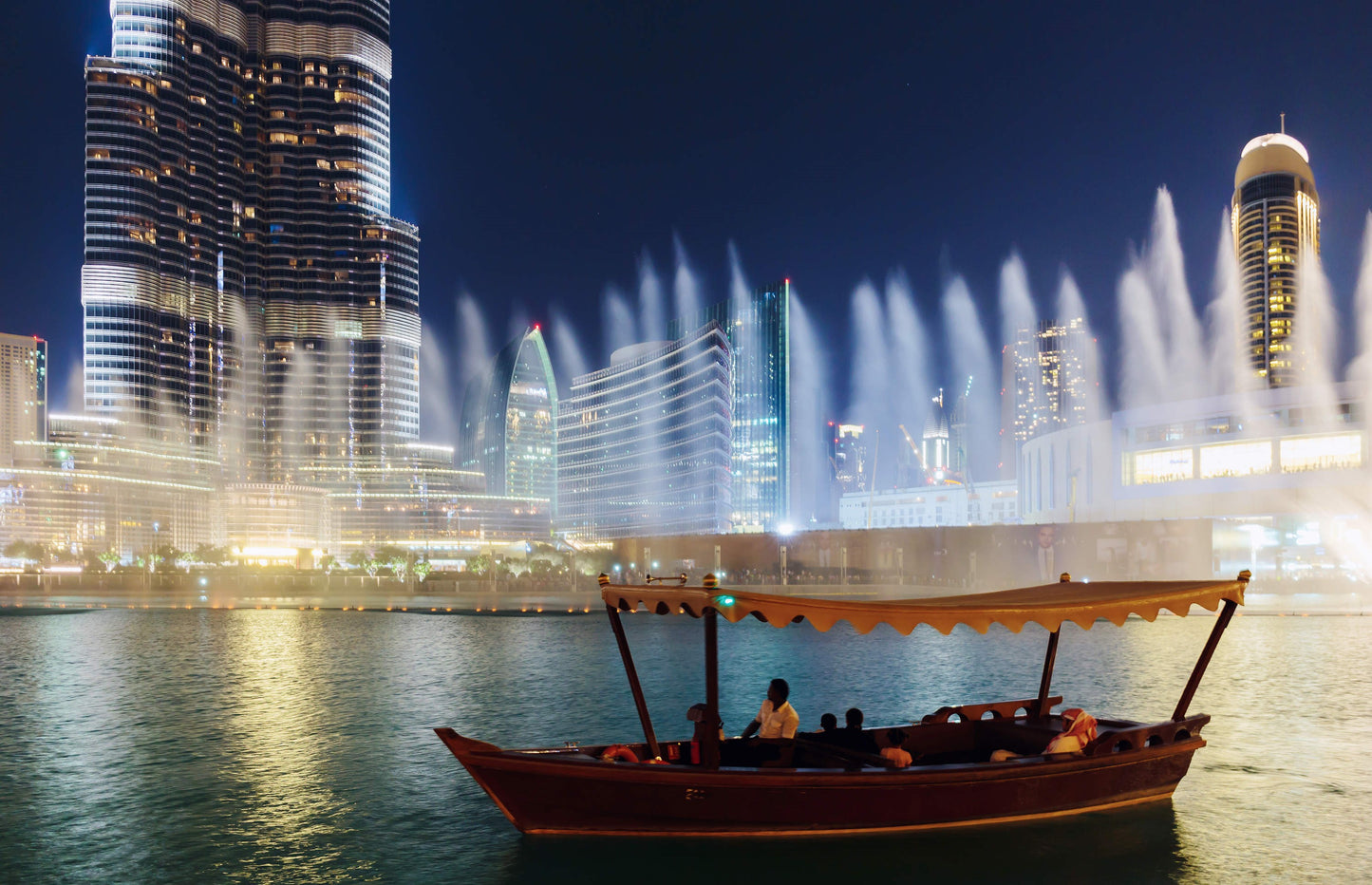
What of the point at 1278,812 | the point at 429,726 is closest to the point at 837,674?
the point at 429,726

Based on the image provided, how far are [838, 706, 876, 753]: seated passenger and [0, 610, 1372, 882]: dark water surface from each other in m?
1.63

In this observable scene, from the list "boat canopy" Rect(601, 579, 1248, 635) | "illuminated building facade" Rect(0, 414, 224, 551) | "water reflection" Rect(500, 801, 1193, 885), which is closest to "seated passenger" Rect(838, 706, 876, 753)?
"water reflection" Rect(500, 801, 1193, 885)

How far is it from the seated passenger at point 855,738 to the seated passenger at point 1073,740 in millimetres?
1950

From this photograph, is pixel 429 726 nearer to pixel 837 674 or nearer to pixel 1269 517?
pixel 837 674

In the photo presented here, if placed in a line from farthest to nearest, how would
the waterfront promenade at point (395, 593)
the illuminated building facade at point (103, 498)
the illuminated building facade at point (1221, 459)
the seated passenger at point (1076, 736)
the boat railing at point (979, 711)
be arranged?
the illuminated building facade at point (103, 498) < the illuminated building facade at point (1221, 459) < the waterfront promenade at point (395, 593) < the boat railing at point (979, 711) < the seated passenger at point (1076, 736)

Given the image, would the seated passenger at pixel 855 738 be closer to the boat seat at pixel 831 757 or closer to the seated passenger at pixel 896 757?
the boat seat at pixel 831 757

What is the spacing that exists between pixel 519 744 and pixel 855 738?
33.2 ft

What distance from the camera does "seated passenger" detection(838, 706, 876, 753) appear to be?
1717 centimetres

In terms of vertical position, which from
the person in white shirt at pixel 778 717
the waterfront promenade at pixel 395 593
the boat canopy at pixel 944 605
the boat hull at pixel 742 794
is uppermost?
the boat canopy at pixel 944 605

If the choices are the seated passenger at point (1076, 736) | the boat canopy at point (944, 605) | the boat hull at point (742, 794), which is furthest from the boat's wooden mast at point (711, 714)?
the seated passenger at point (1076, 736)

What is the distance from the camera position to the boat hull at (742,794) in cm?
1456

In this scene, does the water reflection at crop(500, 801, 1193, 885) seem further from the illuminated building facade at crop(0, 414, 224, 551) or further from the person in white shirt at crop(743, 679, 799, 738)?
the illuminated building facade at crop(0, 414, 224, 551)

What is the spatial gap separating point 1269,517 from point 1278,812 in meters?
90.6

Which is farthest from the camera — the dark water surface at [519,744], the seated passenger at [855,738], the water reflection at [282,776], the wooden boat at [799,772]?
the seated passenger at [855,738]
